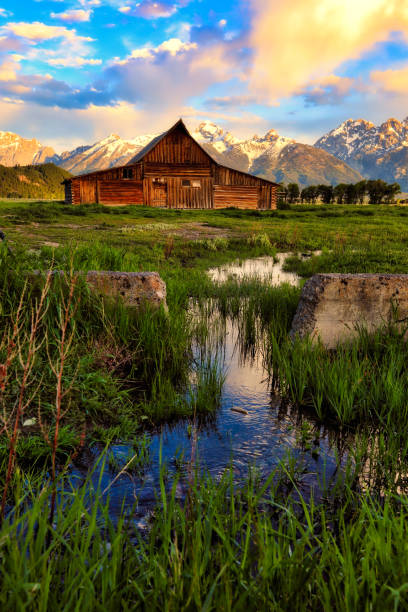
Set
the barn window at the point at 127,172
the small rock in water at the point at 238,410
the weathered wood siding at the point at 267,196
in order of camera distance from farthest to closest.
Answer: the weathered wood siding at the point at 267,196 < the barn window at the point at 127,172 < the small rock in water at the point at 238,410

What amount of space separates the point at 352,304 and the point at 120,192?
40602 millimetres

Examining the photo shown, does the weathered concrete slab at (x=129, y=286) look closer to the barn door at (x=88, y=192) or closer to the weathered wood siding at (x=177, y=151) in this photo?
the barn door at (x=88, y=192)

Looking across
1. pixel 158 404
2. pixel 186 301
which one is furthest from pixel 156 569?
pixel 186 301

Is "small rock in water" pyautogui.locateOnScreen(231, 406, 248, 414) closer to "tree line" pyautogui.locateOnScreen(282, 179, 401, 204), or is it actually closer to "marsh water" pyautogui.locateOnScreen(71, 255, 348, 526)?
"marsh water" pyautogui.locateOnScreen(71, 255, 348, 526)

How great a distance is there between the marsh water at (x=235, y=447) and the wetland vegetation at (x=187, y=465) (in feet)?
0.06

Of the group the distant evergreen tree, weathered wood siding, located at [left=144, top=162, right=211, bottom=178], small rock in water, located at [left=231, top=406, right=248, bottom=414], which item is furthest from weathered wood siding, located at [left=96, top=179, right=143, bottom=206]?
the distant evergreen tree

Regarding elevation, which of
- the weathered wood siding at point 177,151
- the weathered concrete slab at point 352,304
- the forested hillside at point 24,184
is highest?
the forested hillside at point 24,184

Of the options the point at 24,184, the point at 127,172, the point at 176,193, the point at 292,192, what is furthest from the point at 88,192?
the point at 24,184

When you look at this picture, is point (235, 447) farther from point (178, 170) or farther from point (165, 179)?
point (178, 170)

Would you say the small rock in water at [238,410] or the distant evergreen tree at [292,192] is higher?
the distant evergreen tree at [292,192]

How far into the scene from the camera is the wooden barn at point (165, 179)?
139 feet

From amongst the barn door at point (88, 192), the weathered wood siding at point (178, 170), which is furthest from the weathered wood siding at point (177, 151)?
the barn door at point (88, 192)

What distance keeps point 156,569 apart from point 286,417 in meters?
2.45

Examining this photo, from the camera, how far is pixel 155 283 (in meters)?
5.33
